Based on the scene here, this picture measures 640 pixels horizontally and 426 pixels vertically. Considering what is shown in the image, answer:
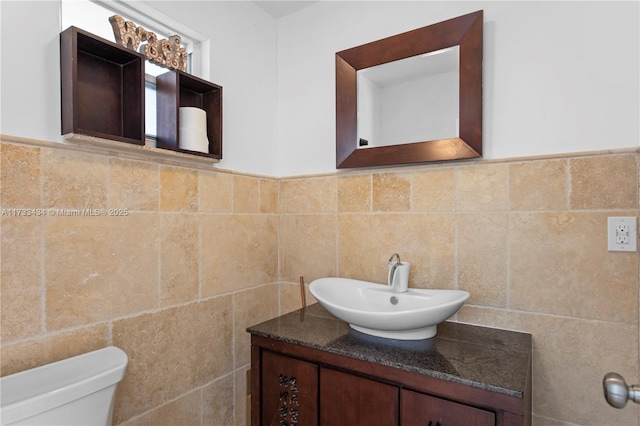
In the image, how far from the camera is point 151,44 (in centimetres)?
130

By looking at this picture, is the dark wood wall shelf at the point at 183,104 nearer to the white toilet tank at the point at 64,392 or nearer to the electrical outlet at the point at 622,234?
the white toilet tank at the point at 64,392

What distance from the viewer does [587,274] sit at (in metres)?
1.17

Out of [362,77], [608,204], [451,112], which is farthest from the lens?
[362,77]

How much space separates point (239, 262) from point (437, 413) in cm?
106

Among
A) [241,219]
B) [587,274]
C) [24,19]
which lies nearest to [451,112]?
[587,274]

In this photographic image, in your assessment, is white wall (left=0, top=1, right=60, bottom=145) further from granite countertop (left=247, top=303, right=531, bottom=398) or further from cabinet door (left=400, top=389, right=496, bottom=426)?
cabinet door (left=400, top=389, right=496, bottom=426)

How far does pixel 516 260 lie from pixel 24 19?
1787 mm

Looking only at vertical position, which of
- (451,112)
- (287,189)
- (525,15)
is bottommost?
(287,189)

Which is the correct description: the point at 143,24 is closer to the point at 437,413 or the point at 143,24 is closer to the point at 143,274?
the point at 143,274

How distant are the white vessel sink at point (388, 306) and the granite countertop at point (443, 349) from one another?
0.04 m

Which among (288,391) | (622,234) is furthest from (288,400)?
(622,234)

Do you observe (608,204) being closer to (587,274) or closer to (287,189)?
(587,274)

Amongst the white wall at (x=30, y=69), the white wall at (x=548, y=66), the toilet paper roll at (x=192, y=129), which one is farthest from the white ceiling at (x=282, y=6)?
the white wall at (x=30, y=69)

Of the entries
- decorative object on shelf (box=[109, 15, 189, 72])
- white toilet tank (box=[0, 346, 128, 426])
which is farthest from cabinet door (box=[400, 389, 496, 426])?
decorative object on shelf (box=[109, 15, 189, 72])
